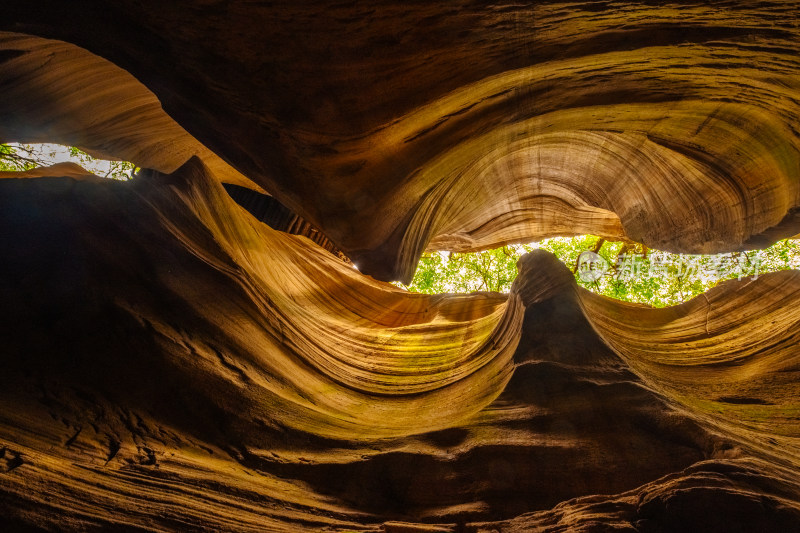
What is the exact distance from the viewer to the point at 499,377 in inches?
185

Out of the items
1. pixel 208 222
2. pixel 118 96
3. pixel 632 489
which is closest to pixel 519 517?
pixel 632 489

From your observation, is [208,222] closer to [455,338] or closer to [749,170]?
[455,338]

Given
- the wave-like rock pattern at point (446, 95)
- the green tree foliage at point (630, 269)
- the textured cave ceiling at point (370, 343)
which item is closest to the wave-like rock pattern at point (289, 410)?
the textured cave ceiling at point (370, 343)

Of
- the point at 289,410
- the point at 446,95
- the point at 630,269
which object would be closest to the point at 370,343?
the point at 289,410

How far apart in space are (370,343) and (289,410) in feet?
8.13

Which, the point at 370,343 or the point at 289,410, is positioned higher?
the point at 370,343

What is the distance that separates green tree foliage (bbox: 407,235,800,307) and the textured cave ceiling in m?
7.94

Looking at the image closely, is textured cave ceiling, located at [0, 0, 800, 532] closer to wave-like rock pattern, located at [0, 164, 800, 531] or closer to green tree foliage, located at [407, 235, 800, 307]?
wave-like rock pattern, located at [0, 164, 800, 531]

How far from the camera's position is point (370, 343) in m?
6.56

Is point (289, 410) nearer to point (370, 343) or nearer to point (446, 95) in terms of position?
point (370, 343)

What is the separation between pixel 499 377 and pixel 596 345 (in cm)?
102

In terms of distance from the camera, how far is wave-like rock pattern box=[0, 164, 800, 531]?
9.08ft

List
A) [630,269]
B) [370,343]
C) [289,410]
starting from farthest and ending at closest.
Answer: [630,269], [370,343], [289,410]

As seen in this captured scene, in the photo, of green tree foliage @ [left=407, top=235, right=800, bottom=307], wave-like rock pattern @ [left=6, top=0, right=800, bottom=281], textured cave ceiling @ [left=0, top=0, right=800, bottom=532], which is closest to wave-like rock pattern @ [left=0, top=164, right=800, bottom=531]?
textured cave ceiling @ [left=0, top=0, right=800, bottom=532]
